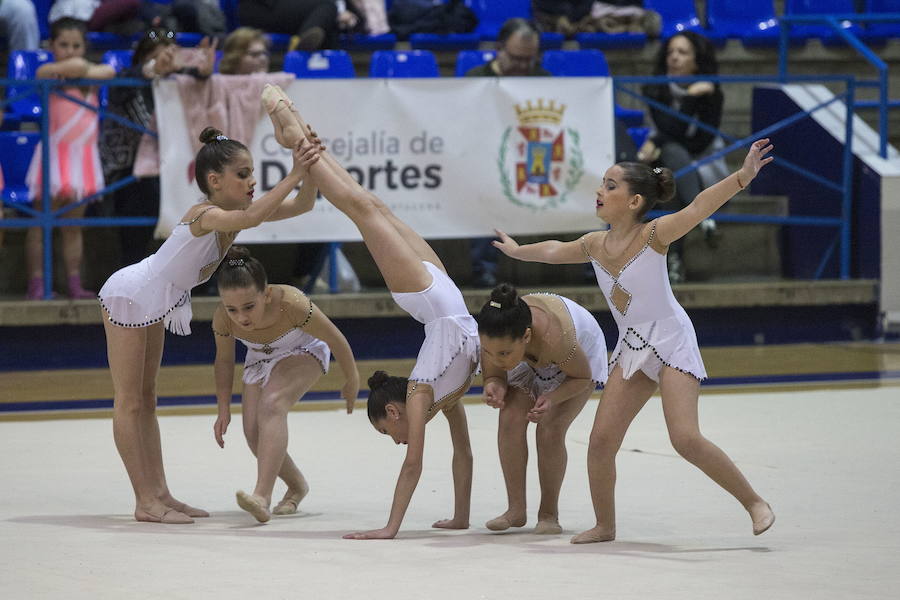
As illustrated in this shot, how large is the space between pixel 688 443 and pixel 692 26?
24.4ft

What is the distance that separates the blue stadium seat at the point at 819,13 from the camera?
1111cm

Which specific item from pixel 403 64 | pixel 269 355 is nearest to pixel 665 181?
pixel 269 355

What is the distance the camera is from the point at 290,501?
5.10m

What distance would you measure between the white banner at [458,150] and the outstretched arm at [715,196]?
4.39 metres

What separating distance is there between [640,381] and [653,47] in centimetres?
682

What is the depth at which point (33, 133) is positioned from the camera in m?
8.77

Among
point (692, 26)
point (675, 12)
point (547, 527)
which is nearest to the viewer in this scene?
point (547, 527)

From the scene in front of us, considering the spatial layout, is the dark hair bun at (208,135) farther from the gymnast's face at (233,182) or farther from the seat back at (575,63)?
the seat back at (575,63)

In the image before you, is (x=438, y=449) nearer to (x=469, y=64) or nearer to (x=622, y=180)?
(x=622, y=180)

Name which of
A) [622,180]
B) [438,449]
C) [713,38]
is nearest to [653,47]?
[713,38]

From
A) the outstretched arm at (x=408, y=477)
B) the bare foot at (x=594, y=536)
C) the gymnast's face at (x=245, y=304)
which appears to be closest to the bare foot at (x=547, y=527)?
the bare foot at (x=594, y=536)

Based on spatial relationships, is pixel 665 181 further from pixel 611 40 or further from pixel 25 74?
pixel 611 40

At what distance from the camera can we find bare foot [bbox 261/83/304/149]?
16.1ft

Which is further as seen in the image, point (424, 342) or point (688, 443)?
point (424, 342)
